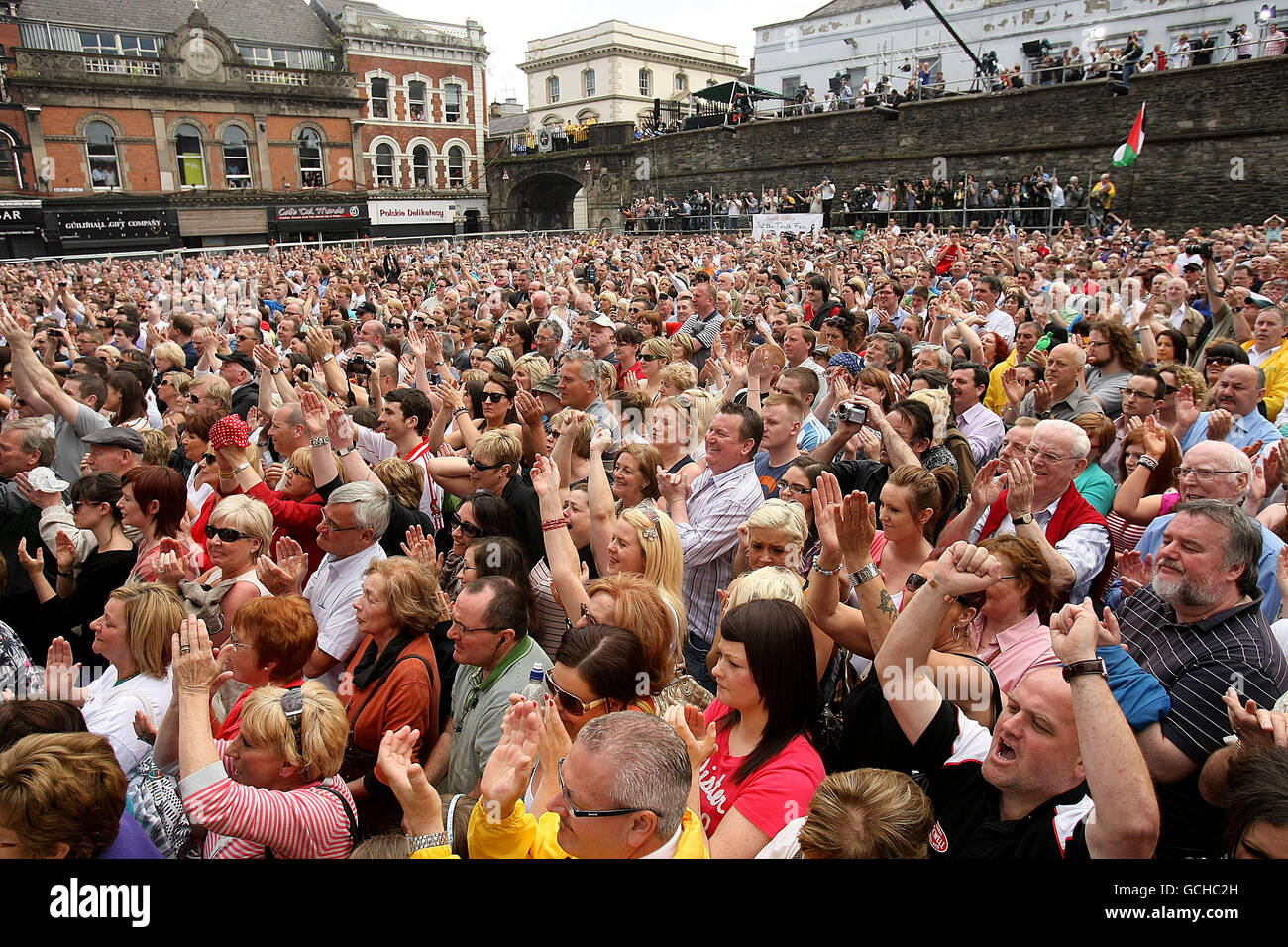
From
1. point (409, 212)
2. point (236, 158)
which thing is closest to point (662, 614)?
point (409, 212)

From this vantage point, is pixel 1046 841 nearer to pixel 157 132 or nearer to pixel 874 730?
pixel 874 730

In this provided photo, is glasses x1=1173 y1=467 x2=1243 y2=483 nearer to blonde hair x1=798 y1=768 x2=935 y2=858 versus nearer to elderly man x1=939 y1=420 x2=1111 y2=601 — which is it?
elderly man x1=939 y1=420 x2=1111 y2=601

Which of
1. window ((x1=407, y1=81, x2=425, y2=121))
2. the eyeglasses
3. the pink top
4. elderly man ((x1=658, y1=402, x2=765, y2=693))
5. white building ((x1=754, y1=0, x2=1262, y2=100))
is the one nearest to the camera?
the pink top

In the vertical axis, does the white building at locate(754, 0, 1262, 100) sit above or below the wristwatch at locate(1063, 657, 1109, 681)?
above

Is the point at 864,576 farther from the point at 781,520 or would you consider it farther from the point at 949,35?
the point at 949,35

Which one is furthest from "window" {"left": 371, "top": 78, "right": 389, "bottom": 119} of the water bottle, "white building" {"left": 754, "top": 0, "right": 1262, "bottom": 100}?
the water bottle

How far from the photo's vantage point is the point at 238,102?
37250 millimetres

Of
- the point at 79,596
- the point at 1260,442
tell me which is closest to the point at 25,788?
the point at 79,596

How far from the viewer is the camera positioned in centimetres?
448

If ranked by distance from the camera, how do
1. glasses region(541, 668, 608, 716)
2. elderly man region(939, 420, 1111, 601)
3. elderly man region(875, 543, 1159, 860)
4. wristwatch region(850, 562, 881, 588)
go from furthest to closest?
1. elderly man region(939, 420, 1111, 601)
2. wristwatch region(850, 562, 881, 588)
3. glasses region(541, 668, 608, 716)
4. elderly man region(875, 543, 1159, 860)

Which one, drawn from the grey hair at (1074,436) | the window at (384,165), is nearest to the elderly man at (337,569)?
the grey hair at (1074,436)

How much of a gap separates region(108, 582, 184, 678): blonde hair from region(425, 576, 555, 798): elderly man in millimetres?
1045

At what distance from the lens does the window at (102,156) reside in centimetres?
3425

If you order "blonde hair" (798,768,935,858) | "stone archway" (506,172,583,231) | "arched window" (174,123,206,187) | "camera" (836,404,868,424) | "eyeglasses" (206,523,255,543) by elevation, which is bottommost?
"blonde hair" (798,768,935,858)
